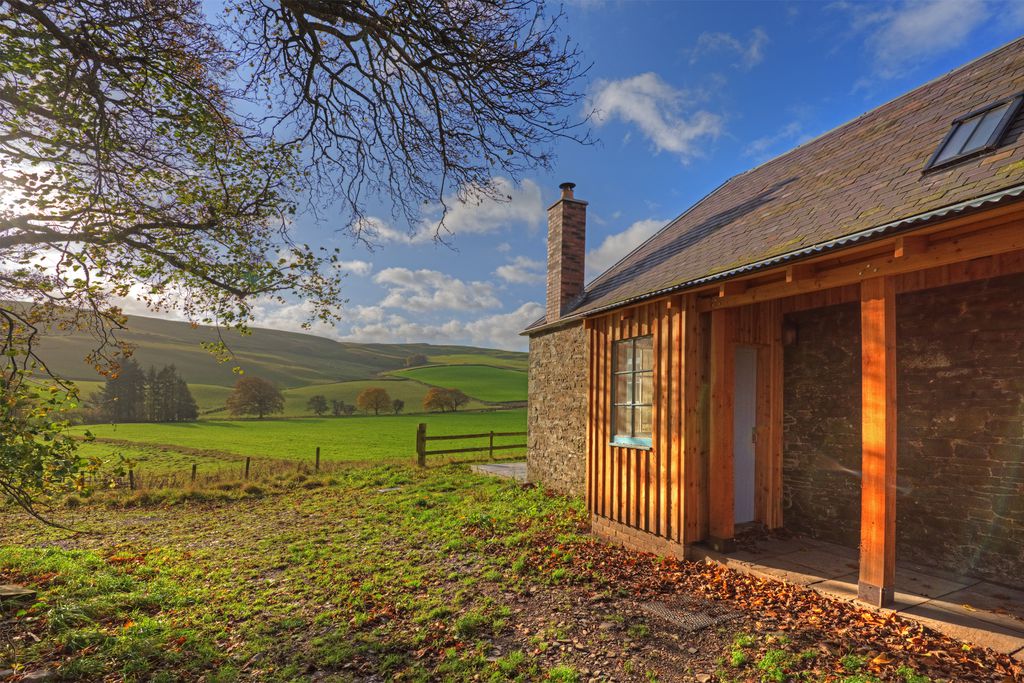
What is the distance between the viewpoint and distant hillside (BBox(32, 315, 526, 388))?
53312 mm

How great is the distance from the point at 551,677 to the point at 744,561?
3.20 meters

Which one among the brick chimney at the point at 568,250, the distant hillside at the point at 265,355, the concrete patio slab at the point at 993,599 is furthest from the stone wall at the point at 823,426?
the distant hillside at the point at 265,355

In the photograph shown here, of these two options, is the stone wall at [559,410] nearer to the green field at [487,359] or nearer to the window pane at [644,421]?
the window pane at [644,421]

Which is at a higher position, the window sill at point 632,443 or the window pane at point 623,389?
the window pane at point 623,389

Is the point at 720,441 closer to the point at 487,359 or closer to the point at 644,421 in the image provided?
the point at 644,421

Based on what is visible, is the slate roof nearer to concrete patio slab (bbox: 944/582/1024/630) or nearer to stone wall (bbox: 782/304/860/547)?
stone wall (bbox: 782/304/860/547)

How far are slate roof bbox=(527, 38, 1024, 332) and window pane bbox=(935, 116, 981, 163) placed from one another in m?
0.17

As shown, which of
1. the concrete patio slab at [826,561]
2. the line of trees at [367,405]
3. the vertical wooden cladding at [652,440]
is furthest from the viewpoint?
the line of trees at [367,405]

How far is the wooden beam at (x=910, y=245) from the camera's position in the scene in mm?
4125

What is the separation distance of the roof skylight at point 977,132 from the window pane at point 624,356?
4.06 metres

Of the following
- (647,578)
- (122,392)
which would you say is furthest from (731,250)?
(122,392)

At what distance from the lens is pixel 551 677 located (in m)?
3.80

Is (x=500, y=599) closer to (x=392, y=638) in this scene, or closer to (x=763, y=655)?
(x=392, y=638)

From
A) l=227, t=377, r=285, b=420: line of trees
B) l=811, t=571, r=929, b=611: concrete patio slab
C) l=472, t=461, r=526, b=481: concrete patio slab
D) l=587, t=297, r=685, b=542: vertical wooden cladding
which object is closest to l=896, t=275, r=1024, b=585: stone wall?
l=811, t=571, r=929, b=611: concrete patio slab
